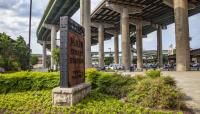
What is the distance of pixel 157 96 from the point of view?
11055 millimetres

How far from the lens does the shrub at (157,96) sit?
10.8 m

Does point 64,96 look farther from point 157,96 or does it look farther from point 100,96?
point 157,96

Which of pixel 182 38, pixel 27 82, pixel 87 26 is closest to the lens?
pixel 27 82

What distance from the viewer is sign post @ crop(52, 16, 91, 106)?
11195 millimetres

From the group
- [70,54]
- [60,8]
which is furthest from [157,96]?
[60,8]

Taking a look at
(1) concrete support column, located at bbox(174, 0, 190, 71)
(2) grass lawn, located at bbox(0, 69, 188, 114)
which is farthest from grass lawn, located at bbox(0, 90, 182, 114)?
(1) concrete support column, located at bbox(174, 0, 190, 71)

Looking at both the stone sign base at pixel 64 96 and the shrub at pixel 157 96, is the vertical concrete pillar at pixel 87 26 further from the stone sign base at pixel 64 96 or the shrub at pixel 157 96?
the stone sign base at pixel 64 96

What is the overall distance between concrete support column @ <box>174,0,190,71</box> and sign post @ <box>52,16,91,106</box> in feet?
127

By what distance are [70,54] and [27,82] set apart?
484 cm

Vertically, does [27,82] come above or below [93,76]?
below

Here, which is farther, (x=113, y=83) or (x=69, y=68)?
(x=113, y=83)

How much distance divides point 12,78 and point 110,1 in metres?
57.5

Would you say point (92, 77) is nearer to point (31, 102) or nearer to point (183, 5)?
point (31, 102)

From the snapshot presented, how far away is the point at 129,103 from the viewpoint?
1148cm
